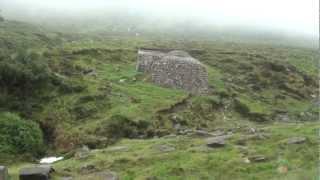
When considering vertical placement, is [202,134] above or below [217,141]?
below

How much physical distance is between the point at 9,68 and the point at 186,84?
48.8 feet

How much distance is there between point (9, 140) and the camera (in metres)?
36.1

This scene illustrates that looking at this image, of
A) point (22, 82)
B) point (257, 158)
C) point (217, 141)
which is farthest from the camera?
point (22, 82)

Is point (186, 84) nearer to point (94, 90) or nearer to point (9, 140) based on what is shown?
point (94, 90)

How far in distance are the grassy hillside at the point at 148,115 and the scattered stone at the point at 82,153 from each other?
59 cm

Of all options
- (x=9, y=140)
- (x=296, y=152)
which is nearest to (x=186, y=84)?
(x=9, y=140)

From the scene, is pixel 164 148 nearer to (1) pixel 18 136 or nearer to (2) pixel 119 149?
(2) pixel 119 149

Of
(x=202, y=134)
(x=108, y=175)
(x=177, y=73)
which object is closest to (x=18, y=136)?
(x=202, y=134)

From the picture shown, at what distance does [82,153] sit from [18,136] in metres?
5.51

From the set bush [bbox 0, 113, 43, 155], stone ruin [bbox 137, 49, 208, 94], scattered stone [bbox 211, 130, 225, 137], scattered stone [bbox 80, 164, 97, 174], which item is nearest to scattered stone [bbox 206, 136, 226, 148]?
scattered stone [bbox 211, 130, 225, 137]

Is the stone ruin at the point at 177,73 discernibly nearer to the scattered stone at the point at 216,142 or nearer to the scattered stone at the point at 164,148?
the scattered stone at the point at 216,142

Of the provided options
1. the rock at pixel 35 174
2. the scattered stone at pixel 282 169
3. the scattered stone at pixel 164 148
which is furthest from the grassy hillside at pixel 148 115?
the rock at pixel 35 174

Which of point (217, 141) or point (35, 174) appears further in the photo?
point (217, 141)

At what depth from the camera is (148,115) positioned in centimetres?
4219
